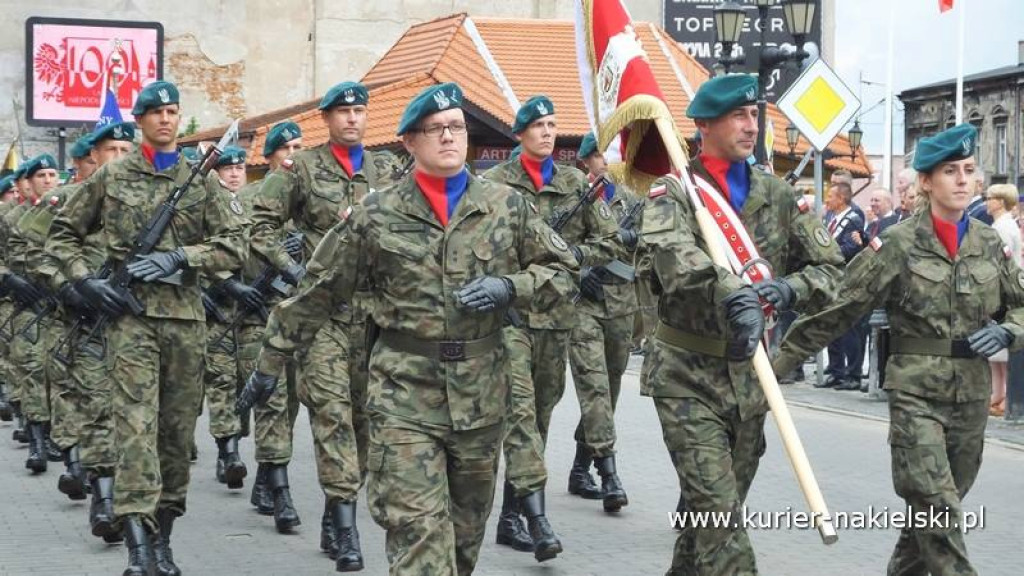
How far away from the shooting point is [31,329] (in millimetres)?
13867

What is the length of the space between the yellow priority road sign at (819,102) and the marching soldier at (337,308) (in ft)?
25.5

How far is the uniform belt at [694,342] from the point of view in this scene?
655 cm

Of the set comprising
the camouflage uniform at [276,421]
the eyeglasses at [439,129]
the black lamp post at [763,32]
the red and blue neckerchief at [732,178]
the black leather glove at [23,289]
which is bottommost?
the camouflage uniform at [276,421]

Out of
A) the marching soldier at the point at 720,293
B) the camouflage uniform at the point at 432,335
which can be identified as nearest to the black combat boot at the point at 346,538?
the camouflage uniform at the point at 432,335

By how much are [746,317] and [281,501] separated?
15.1 feet

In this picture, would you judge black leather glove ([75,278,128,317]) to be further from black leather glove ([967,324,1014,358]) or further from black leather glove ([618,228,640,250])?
black leather glove ([967,324,1014,358])

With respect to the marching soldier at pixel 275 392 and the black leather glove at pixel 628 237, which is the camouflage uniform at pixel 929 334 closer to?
the black leather glove at pixel 628 237

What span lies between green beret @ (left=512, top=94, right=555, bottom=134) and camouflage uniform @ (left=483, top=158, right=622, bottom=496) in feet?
0.82

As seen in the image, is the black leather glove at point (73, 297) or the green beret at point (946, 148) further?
the black leather glove at point (73, 297)

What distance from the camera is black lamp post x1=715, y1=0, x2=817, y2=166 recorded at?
1991 centimetres

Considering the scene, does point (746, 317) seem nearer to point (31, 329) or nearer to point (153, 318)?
point (153, 318)

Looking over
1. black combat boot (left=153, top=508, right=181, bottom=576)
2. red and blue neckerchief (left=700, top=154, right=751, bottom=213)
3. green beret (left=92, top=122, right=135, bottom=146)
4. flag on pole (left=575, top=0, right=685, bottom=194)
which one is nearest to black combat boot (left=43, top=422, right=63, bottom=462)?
green beret (left=92, top=122, right=135, bottom=146)

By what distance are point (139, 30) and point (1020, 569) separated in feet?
96.0

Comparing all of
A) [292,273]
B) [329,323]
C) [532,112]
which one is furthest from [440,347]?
[532,112]
